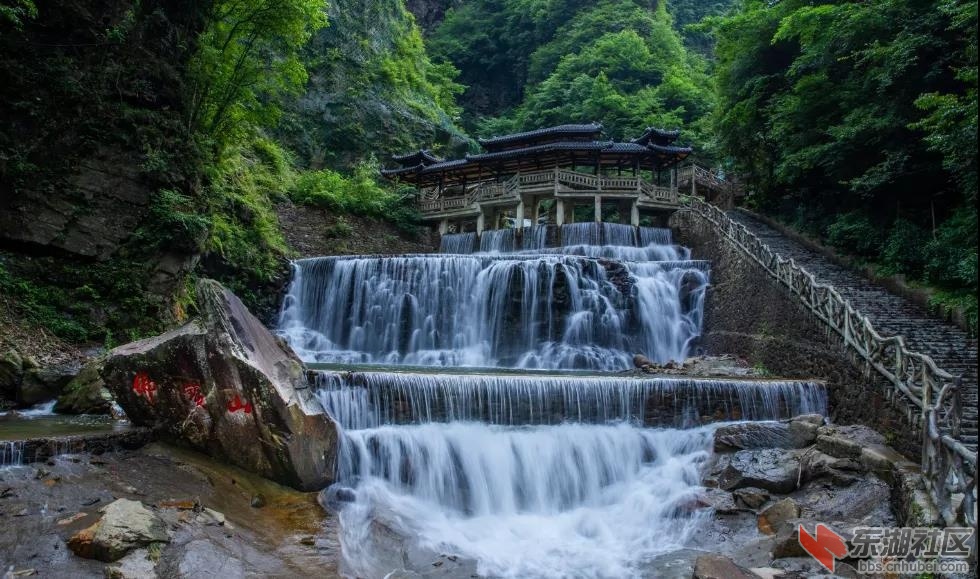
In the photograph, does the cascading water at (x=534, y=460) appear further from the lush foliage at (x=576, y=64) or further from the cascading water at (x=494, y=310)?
the lush foliage at (x=576, y=64)

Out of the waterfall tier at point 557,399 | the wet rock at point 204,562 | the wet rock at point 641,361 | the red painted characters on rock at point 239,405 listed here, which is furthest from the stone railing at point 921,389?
the red painted characters on rock at point 239,405

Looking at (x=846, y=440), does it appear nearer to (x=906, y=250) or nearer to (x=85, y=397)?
(x=906, y=250)

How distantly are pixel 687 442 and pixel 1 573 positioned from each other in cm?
984

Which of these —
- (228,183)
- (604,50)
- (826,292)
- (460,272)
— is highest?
(604,50)

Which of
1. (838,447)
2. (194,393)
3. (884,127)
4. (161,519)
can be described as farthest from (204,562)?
(884,127)

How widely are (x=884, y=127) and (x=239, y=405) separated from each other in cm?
1601

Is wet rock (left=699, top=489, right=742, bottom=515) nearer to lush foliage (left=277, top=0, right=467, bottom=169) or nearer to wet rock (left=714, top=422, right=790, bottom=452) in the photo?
wet rock (left=714, top=422, right=790, bottom=452)

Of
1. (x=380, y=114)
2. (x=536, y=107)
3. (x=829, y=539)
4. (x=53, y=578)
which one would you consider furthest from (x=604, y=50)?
(x=53, y=578)

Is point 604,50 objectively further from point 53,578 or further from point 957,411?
point 53,578

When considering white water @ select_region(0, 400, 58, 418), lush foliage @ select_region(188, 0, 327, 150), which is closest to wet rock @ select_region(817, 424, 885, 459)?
white water @ select_region(0, 400, 58, 418)

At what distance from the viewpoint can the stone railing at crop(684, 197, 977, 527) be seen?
6.21 meters

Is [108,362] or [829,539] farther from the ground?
[108,362]

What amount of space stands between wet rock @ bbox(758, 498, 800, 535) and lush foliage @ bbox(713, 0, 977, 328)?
18.7 ft

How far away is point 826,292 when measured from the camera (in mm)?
12758
